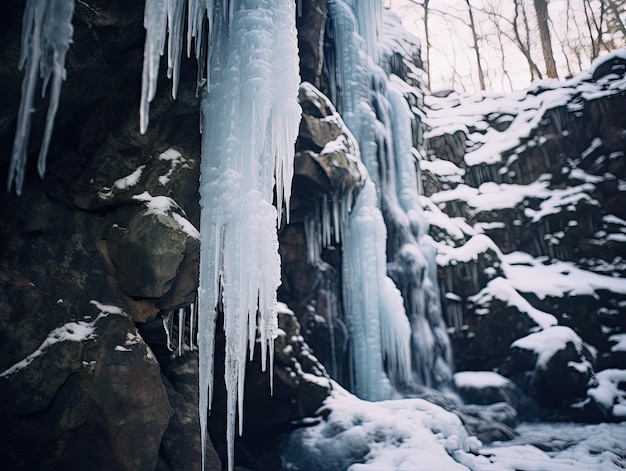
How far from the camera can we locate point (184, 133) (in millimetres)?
4922

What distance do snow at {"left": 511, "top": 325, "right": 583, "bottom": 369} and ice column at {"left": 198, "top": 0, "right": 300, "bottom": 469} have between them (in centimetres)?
839

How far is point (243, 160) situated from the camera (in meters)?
4.65

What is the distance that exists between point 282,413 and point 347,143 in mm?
4951

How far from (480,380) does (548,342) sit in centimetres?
189

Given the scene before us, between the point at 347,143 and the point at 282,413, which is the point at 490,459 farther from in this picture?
the point at 347,143

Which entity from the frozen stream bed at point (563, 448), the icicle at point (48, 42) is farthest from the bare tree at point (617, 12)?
the icicle at point (48, 42)

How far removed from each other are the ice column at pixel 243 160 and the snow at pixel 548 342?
27.5 ft

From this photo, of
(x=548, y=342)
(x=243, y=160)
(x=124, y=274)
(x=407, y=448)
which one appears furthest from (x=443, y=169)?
(x=124, y=274)

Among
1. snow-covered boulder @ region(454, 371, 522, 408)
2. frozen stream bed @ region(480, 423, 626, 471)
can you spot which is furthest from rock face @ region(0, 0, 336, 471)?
snow-covered boulder @ region(454, 371, 522, 408)

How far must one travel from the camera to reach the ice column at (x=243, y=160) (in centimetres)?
436

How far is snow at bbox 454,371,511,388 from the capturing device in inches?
412

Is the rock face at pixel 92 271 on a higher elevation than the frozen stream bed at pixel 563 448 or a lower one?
higher

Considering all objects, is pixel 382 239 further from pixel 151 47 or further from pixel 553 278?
pixel 151 47

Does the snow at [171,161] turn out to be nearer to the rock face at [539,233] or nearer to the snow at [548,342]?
the rock face at [539,233]
